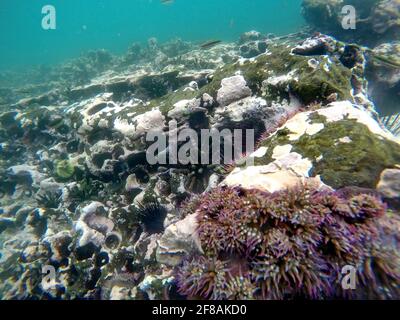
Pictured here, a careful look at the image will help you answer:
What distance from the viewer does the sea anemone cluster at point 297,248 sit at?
2.55 meters

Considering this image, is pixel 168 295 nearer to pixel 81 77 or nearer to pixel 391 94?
pixel 391 94

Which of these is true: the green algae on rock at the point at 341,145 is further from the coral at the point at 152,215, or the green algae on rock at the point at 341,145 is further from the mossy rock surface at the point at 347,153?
the coral at the point at 152,215

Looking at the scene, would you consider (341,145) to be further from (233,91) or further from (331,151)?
(233,91)

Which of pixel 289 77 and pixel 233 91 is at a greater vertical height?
pixel 289 77

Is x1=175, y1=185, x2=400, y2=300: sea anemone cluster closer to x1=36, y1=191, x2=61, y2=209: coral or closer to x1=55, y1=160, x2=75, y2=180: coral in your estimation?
x1=36, y1=191, x2=61, y2=209: coral

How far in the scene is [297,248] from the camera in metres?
2.65

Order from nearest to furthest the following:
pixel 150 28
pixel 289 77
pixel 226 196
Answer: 1. pixel 226 196
2. pixel 289 77
3. pixel 150 28

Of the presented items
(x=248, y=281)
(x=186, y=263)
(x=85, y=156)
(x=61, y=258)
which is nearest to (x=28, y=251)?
(x=61, y=258)

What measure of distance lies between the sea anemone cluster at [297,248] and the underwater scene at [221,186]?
13 mm

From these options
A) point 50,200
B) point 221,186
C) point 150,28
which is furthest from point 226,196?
point 150,28

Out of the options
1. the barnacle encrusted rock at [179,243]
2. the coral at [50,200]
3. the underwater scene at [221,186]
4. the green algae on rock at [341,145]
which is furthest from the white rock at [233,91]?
the coral at [50,200]

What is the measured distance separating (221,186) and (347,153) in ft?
5.71

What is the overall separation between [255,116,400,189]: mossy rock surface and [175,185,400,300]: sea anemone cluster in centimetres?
38
